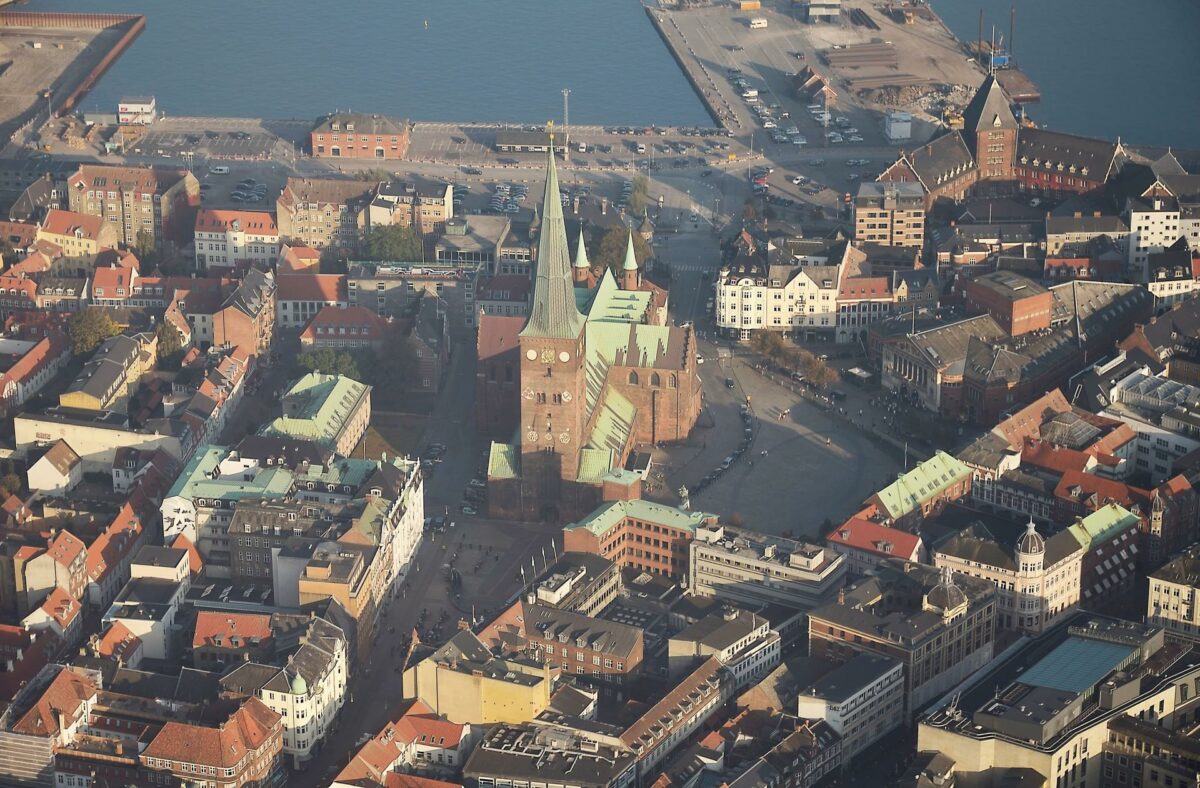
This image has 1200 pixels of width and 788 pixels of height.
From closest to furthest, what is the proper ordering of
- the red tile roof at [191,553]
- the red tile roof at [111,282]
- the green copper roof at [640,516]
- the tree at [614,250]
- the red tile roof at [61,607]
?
the red tile roof at [61,607], the red tile roof at [191,553], the green copper roof at [640,516], the red tile roof at [111,282], the tree at [614,250]

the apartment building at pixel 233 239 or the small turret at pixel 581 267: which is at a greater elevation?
the small turret at pixel 581 267

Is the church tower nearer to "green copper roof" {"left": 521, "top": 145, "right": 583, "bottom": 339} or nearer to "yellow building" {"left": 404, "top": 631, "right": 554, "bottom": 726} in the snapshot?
"green copper roof" {"left": 521, "top": 145, "right": 583, "bottom": 339}

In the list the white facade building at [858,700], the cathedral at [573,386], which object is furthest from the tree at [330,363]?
the white facade building at [858,700]

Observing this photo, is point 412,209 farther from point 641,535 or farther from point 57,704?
point 57,704

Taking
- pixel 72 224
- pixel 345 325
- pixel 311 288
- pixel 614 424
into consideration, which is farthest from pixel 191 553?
pixel 72 224

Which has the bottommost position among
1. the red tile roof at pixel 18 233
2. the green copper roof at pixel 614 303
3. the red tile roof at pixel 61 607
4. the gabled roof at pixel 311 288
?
the red tile roof at pixel 61 607

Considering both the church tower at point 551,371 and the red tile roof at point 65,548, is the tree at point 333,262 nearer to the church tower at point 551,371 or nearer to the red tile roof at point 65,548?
the church tower at point 551,371

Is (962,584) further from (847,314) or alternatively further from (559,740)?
(847,314)
